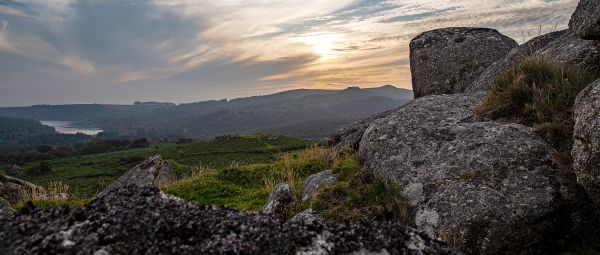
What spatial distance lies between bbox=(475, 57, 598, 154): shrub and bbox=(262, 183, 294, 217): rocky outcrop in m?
6.75

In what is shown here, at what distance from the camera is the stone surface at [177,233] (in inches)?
171

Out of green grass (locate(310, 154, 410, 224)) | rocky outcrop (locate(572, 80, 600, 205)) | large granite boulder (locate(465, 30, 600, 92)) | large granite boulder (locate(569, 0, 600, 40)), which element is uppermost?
large granite boulder (locate(569, 0, 600, 40))

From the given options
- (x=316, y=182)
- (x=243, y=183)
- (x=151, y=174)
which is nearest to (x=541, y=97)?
(x=316, y=182)

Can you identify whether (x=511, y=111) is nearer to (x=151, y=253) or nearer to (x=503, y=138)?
(x=503, y=138)

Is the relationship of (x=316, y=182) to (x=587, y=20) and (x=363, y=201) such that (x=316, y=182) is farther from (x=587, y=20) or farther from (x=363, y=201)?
(x=587, y=20)

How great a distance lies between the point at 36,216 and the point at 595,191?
9.86m

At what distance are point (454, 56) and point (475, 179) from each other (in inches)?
585

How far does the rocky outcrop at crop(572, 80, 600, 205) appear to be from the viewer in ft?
27.3

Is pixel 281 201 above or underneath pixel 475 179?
underneath

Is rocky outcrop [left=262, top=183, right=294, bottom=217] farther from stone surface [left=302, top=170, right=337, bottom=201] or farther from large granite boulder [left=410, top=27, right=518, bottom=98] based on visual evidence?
large granite boulder [left=410, top=27, right=518, bottom=98]

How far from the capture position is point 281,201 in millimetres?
13586

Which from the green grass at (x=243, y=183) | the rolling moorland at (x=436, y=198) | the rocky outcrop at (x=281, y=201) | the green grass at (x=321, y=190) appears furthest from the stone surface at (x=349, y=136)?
the rocky outcrop at (x=281, y=201)

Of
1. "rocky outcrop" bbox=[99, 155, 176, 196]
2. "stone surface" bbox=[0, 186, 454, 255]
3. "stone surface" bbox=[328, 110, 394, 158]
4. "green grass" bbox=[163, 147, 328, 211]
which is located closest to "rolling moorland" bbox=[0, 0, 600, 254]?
"stone surface" bbox=[0, 186, 454, 255]

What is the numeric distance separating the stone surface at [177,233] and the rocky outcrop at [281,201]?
8.11 m
